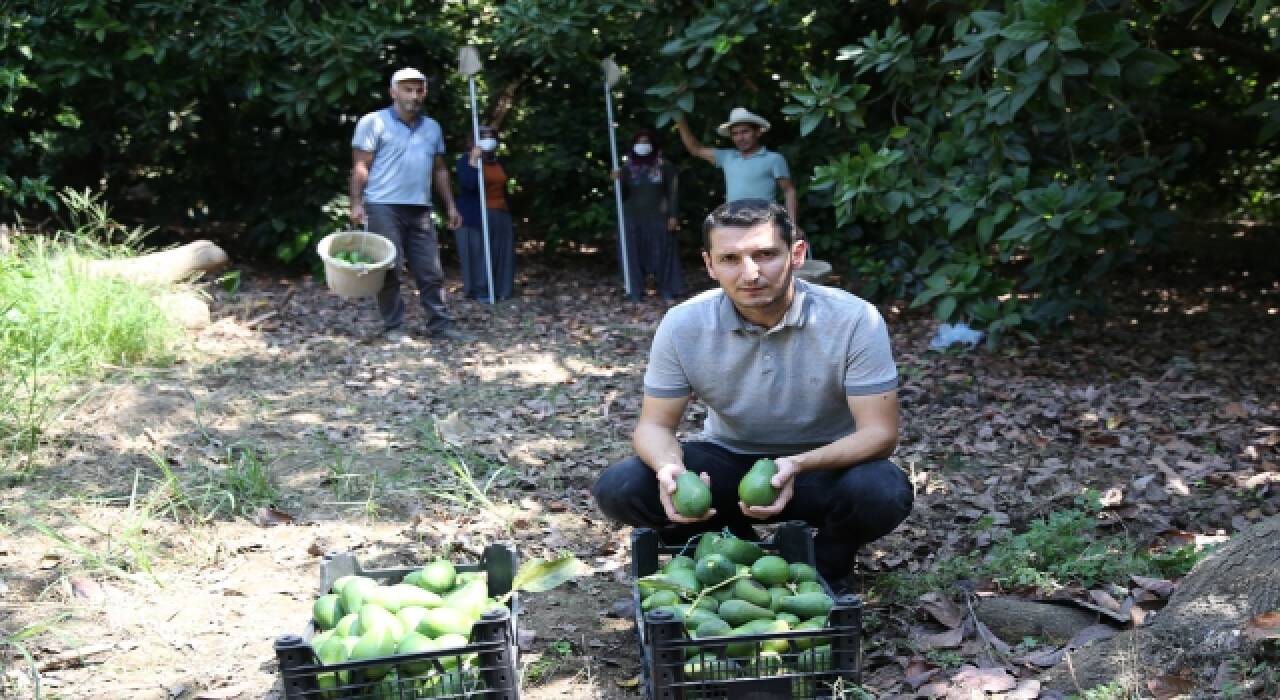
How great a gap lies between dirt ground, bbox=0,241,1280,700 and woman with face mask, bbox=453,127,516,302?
2.28 meters

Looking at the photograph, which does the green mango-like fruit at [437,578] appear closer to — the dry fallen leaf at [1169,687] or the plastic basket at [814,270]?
the dry fallen leaf at [1169,687]

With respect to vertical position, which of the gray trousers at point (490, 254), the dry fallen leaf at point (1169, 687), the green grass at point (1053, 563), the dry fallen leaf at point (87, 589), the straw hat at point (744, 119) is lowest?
the gray trousers at point (490, 254)

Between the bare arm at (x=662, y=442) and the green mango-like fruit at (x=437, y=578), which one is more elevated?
the bare arm at (x=662, y=442)

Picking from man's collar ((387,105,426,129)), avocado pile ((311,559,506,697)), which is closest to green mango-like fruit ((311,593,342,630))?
avocado pile ((311,559,506,697))

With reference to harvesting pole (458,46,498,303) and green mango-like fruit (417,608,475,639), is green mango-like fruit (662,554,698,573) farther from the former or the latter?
harvesting pole (458,46,498,303)

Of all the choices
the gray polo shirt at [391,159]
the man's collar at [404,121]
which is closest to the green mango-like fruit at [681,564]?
the gray polo shirt at [391,159]

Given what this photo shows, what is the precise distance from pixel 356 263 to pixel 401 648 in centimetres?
545

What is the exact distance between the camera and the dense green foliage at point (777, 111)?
6637 millimetres

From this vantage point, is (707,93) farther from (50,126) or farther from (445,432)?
(50,126)

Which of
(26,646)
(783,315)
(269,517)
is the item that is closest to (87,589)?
(26,646)

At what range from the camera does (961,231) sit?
26.2ft

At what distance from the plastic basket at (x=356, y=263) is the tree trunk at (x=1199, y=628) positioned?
18.1 ft

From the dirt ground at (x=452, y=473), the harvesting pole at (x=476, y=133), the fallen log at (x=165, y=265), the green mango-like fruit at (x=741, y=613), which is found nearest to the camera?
the green mango-like fruit at (x=741, y=613)

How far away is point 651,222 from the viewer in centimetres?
1094
